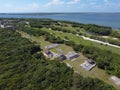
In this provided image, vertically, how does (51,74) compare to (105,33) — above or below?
above

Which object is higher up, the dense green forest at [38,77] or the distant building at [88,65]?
the dense green forest at [38,77]

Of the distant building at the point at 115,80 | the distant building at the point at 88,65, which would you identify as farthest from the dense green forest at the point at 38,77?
the distant building at the point at 88,65

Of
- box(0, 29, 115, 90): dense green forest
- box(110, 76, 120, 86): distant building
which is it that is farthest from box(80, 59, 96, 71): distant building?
box(110, 76, 120, 86): distant building

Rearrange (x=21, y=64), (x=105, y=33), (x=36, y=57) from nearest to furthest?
(x=21, y=64)
(x=36, y=57)
(x=105, y=33)

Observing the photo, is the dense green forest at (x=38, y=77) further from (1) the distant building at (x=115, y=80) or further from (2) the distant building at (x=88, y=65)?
(2) the distant building at (x=88, y=65)

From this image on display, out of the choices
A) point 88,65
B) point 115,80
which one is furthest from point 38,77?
point 115,80

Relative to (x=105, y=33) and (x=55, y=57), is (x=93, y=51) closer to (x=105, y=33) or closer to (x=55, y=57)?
(x=55, y=57)

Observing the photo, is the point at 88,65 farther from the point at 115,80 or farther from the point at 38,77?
the point at 38,77

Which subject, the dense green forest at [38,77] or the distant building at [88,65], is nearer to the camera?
the dense green forest at [38,77]

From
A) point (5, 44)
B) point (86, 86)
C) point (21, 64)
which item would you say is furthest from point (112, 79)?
point (5, 44)
